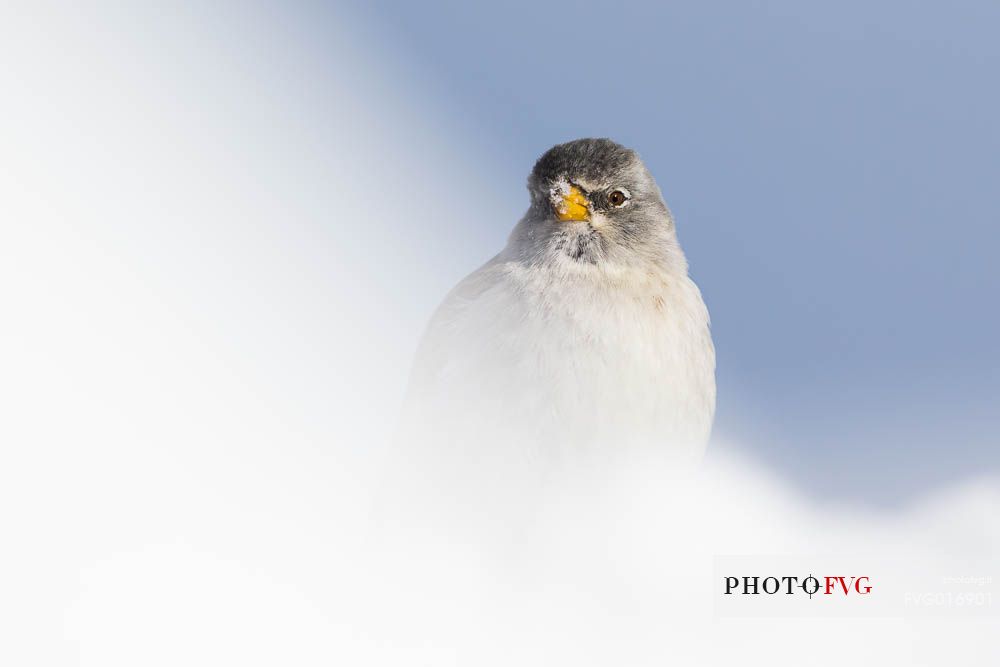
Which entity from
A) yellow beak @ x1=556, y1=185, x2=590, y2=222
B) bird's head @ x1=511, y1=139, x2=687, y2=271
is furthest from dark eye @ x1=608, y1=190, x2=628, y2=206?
yellow beak @ x1=556, y1=185, x2=590, y2=222

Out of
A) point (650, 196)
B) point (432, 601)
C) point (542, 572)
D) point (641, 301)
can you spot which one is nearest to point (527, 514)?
point (542, 572)

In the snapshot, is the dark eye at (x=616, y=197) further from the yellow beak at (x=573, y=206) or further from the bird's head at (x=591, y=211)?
the yellow beak at (x=573, y=206)

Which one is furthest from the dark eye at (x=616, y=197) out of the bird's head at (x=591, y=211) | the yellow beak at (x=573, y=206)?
the yellow beak at (x=573, y=206)

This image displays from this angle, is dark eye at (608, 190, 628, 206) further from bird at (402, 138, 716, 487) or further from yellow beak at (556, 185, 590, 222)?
yellow beak at (556, 185, 590, 222)

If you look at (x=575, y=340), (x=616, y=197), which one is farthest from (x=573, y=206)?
(x=575, y=340)

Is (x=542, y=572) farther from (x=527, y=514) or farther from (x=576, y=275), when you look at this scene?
(x=576, y=275)

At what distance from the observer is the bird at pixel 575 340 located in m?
4.33

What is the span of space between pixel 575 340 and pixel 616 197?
2.51 feet

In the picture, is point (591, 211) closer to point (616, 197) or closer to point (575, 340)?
point (616, 197)

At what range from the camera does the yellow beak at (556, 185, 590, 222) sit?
468 centimetres

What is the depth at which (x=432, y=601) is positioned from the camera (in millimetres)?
4680

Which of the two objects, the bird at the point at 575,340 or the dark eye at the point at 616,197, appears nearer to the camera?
the bird at the point at 575,340

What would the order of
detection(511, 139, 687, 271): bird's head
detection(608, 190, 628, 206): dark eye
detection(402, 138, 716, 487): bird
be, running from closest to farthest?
1. detection(402, 138, 716, 487): bird
2. detection(511, 139, 687, 271): bird's head
3. detection(608, 190, 628, 206): dark eye

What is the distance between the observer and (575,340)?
4.35 m
